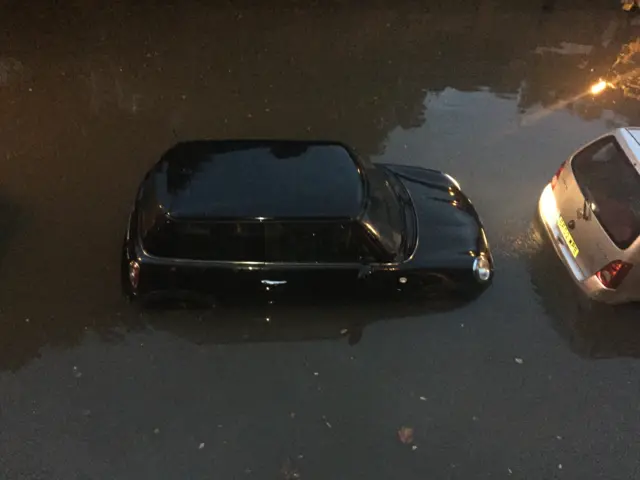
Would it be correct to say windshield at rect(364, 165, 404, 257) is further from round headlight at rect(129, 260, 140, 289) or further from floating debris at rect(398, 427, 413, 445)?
round headlight at rect(129, 260, 140, 289)

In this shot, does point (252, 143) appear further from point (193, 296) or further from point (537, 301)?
point (537, 301)

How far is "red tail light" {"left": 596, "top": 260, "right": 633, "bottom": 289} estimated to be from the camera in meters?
5.95

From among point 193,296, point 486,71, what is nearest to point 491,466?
point 193,296

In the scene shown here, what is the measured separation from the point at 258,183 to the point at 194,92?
4.60 metres

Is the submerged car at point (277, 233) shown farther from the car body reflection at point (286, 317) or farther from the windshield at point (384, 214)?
the car body reflection at point (286, 317)

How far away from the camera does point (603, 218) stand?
6.12 metres

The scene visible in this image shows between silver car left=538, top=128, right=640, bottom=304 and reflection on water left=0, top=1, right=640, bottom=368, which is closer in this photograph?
silver car left=538, top=128, right=640, bottom=304

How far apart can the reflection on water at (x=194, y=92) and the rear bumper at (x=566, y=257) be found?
0.68 meters

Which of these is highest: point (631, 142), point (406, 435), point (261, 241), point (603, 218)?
point (631, 142)

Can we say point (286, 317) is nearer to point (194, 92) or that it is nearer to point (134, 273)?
point (134, 273)

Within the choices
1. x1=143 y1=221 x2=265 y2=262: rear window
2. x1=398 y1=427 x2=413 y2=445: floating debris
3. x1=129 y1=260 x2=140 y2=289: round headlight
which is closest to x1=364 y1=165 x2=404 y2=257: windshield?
x1=143 y1=221 x2=265 y2=262: rear window

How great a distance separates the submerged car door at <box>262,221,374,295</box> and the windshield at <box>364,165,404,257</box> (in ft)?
0.66

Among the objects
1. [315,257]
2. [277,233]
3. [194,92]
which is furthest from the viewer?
[194,92]

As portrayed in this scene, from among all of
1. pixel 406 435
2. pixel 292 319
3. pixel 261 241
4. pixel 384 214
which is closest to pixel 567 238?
pixel 384 214
